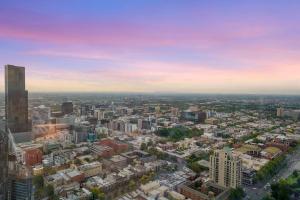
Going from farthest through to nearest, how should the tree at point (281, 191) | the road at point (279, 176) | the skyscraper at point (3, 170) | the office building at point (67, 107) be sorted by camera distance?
1. the office building at point (67, 107)
2. the road at point (279, 176)
3. the tree at point (281, 191)
4. the skyscraper at point (3, 170)

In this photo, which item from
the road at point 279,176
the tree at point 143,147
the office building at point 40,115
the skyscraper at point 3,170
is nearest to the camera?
the skyscraper at point 3,170

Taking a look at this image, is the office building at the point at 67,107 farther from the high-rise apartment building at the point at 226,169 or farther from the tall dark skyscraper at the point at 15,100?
the high-rise apartment building at the point at 226,169

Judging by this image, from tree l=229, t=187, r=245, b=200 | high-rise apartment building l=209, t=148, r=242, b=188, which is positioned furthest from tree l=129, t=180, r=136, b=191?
tree l=229, t=187, r=245, b=200

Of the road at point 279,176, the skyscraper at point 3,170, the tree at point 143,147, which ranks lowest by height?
the road at point 279,176

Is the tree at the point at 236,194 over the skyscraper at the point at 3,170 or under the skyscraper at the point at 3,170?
under

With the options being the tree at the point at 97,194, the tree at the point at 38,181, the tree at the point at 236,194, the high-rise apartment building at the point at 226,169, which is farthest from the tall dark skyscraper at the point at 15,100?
the tree at the point at 236,194

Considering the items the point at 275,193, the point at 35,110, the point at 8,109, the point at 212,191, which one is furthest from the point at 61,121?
the point at 275,193
